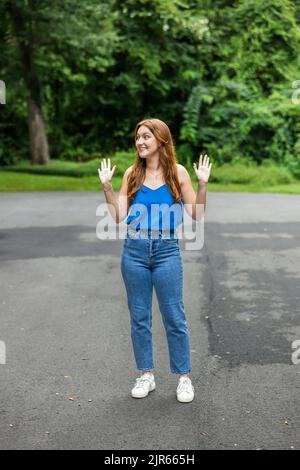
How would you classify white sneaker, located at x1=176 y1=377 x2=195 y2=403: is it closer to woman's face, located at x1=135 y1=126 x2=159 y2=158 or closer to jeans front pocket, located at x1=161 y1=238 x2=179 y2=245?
jeans front pocket, located at x1=161 y1=238 x2=179 y2=245

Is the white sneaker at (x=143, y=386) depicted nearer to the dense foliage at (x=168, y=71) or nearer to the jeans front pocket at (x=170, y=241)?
the jeans front pocket at (x=170, y=241)

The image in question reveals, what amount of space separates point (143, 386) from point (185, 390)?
0.29 m

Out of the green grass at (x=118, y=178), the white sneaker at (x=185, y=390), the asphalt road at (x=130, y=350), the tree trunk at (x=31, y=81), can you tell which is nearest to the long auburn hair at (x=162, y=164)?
the white sneaker at (x=185, y=390)

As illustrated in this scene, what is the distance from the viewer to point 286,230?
42.0ft

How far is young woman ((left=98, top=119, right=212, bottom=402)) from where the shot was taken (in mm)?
4852

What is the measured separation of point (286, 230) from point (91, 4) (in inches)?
486

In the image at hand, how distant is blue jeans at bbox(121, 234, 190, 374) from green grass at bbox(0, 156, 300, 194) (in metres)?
14.7

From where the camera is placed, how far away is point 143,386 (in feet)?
16.5

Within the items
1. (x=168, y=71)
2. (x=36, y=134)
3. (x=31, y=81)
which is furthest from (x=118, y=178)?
(x=168, y=71)

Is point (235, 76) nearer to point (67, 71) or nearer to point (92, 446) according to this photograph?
point (67, 71)

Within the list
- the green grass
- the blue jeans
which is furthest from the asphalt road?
the green grass

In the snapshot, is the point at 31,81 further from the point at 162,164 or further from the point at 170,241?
the point at 170,241

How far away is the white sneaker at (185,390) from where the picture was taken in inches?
192

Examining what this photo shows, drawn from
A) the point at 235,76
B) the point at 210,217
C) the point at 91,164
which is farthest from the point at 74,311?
the point at 235,76
